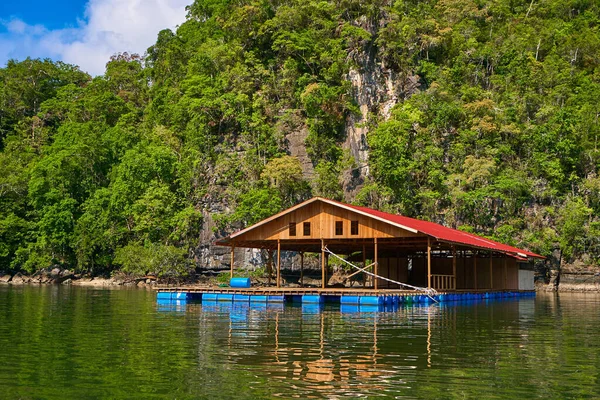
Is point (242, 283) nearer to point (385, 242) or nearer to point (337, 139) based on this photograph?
point (385, 242)

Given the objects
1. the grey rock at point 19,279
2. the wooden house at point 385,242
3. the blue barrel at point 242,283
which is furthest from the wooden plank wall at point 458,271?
the grey rock at point 19,279

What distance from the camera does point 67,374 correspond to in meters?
12.9

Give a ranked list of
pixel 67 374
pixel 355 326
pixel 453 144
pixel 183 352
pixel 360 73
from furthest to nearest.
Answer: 1. pixel 360 73
2. pixel 453 144
3. pixel 355 326
4. pixel 183 352
5. pixel 67 374

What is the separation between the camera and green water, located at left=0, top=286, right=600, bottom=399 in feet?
37.9

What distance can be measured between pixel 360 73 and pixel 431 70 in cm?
828

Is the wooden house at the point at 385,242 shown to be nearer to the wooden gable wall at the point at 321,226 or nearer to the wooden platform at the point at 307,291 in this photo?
the wooden gable wall at the point at 321,226

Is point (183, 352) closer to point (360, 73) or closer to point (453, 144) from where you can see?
point (453, 144)

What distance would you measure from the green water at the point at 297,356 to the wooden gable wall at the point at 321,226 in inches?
319

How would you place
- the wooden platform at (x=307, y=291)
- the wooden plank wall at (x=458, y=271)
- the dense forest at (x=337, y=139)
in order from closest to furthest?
the wooden platform at (x=307, y=291) → the wooden plank wall at (x=458, y=271) → the dense forest at (x=337, y=139)

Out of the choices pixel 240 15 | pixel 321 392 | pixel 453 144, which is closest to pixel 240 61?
pixel 240 15

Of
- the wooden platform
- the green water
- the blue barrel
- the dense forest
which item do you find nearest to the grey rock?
the dense forest

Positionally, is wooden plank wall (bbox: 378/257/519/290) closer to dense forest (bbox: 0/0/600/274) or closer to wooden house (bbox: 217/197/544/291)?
wooden house (bbox: 217/197/544/291)

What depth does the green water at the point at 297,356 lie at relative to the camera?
11.6 metres

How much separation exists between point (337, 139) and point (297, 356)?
54.0 meters
